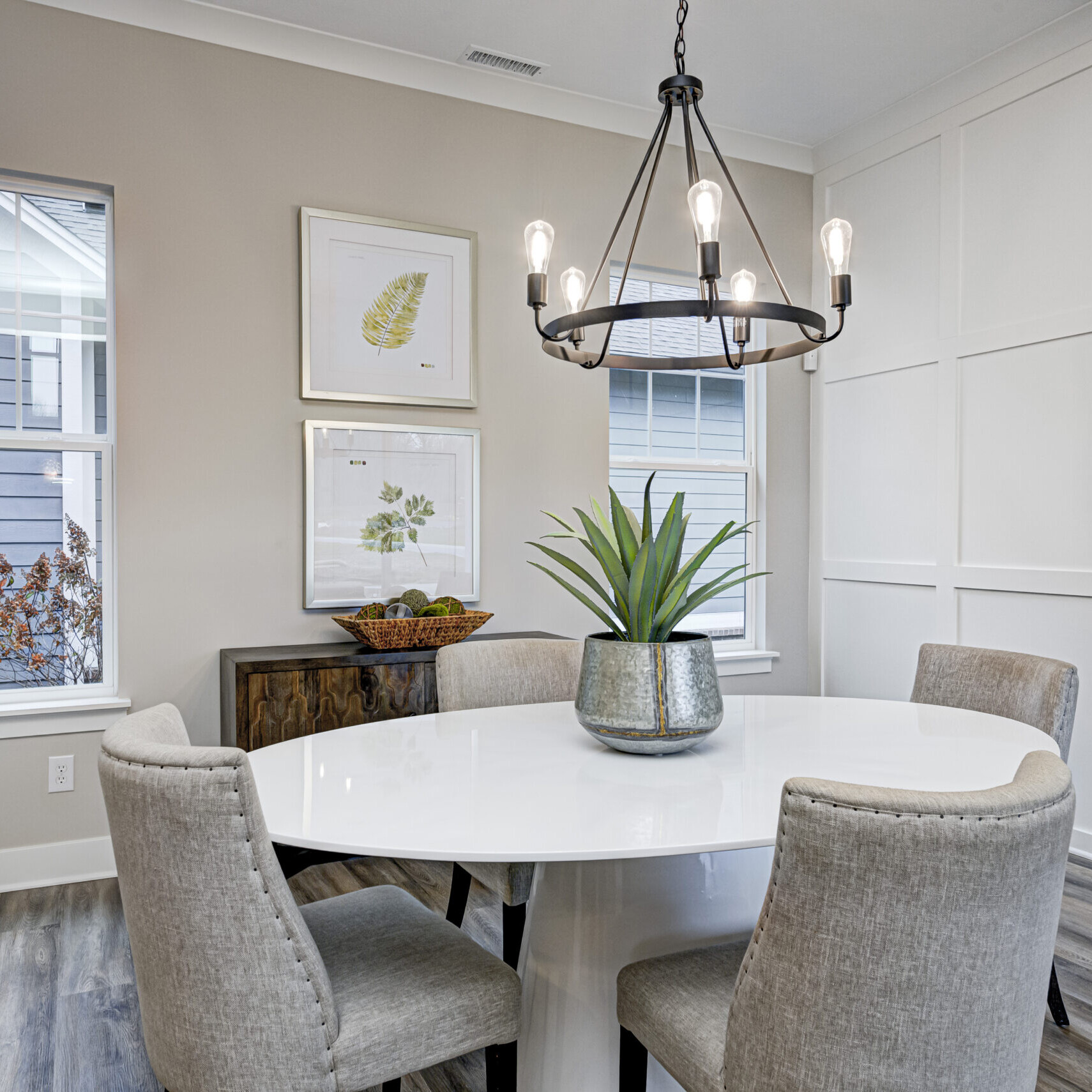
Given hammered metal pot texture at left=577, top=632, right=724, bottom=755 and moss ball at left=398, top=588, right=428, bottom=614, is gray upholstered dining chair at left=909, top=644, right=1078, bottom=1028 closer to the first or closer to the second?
hammered metal pot texture at left=577, top=632, right=724, bottom=755

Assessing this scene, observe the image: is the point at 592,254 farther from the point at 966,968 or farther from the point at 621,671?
the point at 966,968

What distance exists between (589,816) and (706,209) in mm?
1090

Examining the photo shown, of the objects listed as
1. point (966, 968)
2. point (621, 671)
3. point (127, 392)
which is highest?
point (127, 392)

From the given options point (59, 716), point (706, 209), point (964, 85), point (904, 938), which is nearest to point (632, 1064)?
point (904, 938)

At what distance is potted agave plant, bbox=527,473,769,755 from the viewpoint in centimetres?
160

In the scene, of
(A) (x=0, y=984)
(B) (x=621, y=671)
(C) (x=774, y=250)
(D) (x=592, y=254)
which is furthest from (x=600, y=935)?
(C) (x=774, y=250)

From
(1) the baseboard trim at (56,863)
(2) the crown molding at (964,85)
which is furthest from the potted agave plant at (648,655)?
(2) the crown molding at (964,85)

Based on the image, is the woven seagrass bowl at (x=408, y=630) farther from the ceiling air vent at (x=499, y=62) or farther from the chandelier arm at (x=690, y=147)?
the ceiling air vent at (x=499, y=62)

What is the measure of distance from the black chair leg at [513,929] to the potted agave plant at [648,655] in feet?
1.61

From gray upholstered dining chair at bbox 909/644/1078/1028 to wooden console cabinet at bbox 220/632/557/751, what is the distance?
1.52 meters

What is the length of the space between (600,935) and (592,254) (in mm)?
2895

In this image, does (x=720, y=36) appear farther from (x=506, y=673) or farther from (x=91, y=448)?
(x=91, y=448)

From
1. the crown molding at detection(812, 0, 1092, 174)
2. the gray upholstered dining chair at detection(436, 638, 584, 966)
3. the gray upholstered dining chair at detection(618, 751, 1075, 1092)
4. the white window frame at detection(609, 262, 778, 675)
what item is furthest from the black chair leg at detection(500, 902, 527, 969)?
the crown molding at detection(812, 0, 1092, 174)

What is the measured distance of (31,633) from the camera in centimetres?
295
